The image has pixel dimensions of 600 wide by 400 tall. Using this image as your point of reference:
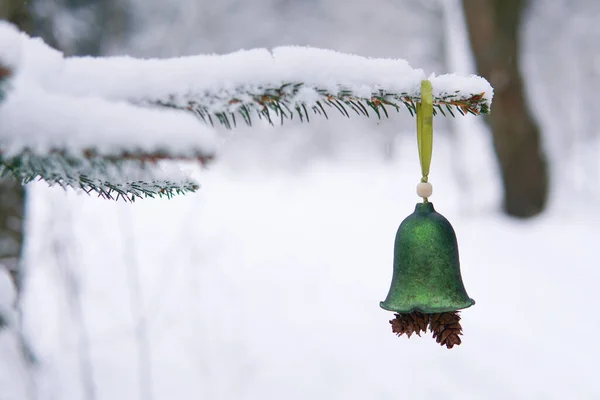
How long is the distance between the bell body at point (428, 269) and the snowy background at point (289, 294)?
38cm

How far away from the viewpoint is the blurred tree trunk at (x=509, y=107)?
513 centimetres

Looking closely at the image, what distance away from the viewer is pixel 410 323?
3.14ft

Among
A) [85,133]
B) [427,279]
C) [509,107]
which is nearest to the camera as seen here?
[85,133]

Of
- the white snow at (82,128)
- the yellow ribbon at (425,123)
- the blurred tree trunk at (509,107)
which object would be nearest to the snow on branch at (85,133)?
the white snow at (82,128)

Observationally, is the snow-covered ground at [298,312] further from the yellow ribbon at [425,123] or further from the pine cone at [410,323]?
the yellow ribbon at [425,123]

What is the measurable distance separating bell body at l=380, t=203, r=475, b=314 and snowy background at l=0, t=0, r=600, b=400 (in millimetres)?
377

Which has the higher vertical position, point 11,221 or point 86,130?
point 11,221

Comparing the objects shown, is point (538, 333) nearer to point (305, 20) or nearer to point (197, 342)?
point (197, 342)

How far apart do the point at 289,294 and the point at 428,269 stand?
3.26 m

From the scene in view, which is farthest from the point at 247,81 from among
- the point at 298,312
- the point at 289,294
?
the point at 289,294

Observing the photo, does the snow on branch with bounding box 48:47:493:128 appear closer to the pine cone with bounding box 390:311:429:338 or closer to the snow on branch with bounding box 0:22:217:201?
the snow on branch with bounding box 0:22:217:201

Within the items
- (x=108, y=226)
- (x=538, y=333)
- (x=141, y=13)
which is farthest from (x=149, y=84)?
(x=141, y=13)

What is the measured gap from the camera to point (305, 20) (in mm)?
11812

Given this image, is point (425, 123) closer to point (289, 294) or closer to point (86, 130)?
point (86, 130)
